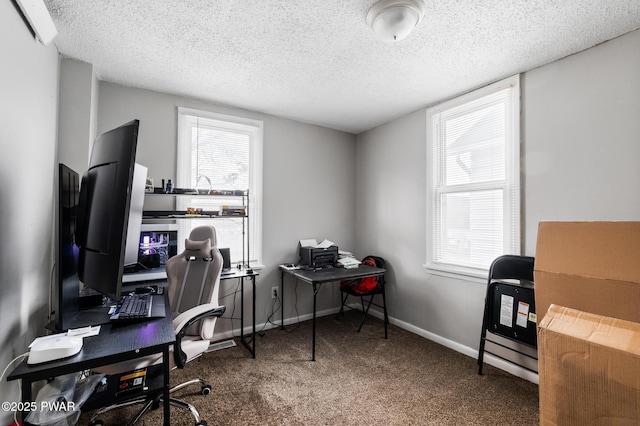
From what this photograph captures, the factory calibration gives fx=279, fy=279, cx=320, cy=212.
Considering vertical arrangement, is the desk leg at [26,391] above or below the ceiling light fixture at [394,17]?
below

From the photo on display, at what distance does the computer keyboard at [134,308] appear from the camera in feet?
4.91

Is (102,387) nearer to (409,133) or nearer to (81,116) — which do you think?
(81,116)

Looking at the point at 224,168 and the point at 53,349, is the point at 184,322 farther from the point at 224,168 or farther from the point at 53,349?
the point at 224,168

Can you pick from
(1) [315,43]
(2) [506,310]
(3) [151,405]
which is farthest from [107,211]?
(2) [506,310]

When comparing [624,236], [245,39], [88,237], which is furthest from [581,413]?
[245,39]

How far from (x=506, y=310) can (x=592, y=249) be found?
785 mm

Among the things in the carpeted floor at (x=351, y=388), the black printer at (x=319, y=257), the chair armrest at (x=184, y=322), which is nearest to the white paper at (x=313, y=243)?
the black printer at (x=319, y=257)

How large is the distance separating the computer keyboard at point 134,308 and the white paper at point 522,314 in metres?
2.54

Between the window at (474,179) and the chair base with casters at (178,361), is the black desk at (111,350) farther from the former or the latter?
the window at (474,179)

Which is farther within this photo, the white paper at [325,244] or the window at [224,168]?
the white paper at [325,244]

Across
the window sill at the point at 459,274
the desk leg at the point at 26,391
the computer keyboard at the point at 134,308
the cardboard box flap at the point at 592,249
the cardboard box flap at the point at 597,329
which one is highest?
the cardboard box flap at the point at 592,249

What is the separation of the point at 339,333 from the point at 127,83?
133 inches

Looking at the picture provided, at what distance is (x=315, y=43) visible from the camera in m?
2.01

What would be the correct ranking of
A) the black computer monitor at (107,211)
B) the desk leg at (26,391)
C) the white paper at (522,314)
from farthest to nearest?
the white paper at (522,314) → the black computer monitor at (107,211) → the desk leg at (26,391)
